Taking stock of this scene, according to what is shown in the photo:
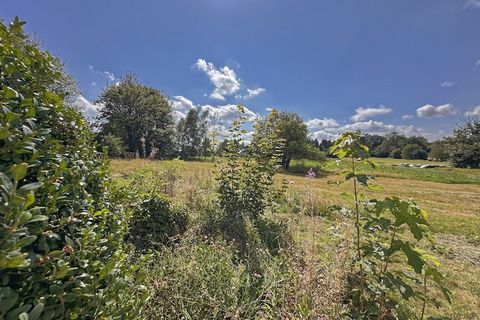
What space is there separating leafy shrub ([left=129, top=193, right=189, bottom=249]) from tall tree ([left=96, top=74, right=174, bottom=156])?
1085 inches

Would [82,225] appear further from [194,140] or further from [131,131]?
[194,140]

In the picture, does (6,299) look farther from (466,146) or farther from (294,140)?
(466,146)

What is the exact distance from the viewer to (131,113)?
106 feet

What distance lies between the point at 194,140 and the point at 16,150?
49941mm

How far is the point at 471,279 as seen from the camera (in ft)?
13.3

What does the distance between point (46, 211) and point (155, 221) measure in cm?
295

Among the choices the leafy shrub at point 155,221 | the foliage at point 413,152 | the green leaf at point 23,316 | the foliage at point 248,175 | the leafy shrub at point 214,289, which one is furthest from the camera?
the foliage at point 413,152

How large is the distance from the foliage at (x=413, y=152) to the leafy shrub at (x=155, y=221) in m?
76.9

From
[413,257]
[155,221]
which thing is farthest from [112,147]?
[413,257]

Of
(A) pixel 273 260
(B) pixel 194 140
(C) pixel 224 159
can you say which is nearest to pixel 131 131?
(B) pixel 194 140

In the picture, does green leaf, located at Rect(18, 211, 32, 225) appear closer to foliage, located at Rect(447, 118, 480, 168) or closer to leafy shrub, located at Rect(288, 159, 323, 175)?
leafy shrub, located at Rect(288, 159, 323, 175)

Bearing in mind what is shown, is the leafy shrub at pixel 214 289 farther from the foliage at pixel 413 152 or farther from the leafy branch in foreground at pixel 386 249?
the foliage at pixel 413 152

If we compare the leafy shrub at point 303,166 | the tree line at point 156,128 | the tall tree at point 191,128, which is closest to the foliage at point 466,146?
the tree line at point 156,128

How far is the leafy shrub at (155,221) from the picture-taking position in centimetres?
351
